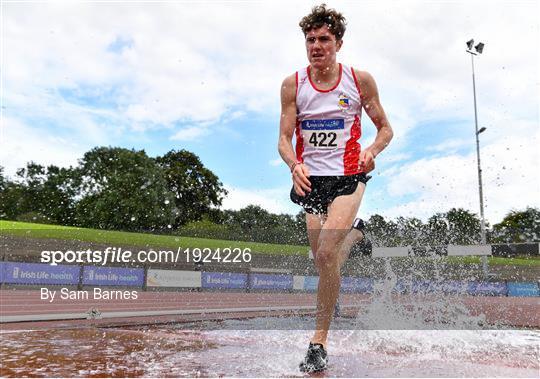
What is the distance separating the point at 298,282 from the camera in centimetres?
2181

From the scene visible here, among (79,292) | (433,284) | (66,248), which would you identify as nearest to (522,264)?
(433,284)

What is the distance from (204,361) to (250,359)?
1.08 ft

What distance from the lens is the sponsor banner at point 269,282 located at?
65.5 ft

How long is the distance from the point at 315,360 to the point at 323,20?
2253 millimetres

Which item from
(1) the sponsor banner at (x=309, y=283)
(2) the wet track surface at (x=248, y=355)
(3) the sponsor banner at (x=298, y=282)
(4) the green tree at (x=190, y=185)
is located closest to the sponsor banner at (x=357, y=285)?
(1) the sponsor banner at (x=309, y=283)

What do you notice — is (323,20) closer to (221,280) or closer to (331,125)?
(331,125)

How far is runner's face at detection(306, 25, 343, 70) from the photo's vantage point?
3568mm

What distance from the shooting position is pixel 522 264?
4369 cm

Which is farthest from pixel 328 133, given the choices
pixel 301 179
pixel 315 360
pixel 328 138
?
pixel 315 360

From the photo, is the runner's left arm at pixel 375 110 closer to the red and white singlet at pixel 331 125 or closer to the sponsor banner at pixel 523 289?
the red and white singlet at pixel 331 125

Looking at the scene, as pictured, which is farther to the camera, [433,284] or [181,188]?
[181,188]

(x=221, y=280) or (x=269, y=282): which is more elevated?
(x=221, y=280)

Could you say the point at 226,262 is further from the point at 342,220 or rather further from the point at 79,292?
the point at 342,220

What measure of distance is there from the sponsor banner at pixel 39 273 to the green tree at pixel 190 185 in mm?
44319
